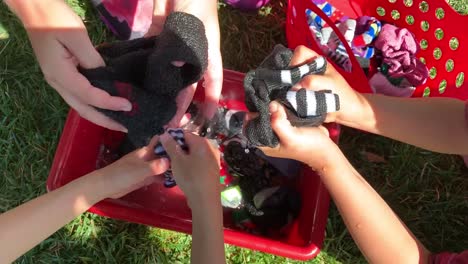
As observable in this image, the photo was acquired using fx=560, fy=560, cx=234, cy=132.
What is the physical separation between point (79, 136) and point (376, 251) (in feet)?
2.18

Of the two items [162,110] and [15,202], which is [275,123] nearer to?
[162,110]

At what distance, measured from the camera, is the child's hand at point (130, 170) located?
1108 millimetres

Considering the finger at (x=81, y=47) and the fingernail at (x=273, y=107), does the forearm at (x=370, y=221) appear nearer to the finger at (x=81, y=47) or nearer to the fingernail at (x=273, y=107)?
the fingernail at (x=273, y=107)

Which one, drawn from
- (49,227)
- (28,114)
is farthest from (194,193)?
(28,114)

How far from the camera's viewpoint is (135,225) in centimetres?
135

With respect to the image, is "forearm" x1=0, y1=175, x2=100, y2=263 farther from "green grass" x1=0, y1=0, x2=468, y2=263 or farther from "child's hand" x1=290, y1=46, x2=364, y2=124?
"child's hand" x1=290, y1=46, x2=364, y2=124

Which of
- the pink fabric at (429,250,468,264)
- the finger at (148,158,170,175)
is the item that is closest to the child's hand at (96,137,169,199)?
the finger at (148,158,170,175)

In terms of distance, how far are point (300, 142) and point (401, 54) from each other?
60cm

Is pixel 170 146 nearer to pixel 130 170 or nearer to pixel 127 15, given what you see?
pixel 130 170

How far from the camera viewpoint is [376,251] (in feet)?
3.48

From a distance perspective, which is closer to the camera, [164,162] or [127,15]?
[164,162]

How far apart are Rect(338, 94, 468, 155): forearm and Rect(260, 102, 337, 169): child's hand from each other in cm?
15

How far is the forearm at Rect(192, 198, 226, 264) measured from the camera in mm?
1021

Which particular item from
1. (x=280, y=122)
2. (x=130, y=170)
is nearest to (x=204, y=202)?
(x=130, y=170)
